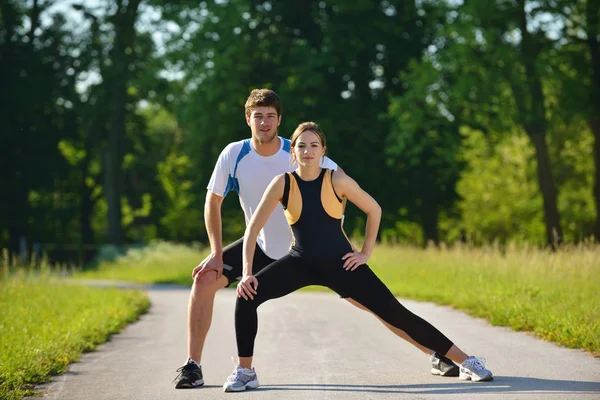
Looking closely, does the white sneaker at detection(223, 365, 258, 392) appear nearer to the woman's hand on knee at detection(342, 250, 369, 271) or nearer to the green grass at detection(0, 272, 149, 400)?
the woman's hand on knee at detection(342, 250, 369, 271)

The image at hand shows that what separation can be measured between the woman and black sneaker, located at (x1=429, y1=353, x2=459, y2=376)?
322 millimetres

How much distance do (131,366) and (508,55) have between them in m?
23.1

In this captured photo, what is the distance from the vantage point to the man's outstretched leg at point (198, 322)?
25.3ft

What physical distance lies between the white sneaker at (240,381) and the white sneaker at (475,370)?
4.84 ft

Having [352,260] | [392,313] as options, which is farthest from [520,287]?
[352,260]

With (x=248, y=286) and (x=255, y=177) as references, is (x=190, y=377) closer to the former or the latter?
(x=248, y=286)

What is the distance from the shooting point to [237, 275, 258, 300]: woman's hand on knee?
735 cm

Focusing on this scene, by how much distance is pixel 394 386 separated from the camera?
7.47m

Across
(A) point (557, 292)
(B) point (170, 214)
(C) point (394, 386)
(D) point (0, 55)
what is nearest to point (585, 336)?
(C) point (394, 386)

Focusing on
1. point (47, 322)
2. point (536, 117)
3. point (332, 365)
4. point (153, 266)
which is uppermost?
point (536, 117)

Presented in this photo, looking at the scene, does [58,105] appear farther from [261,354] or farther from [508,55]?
[261,354]

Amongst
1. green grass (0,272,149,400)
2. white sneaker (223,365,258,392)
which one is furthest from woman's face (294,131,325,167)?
green grass (0,272,149,400)

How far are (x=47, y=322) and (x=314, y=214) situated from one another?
6191 millimetres

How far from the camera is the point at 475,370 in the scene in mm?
7508
